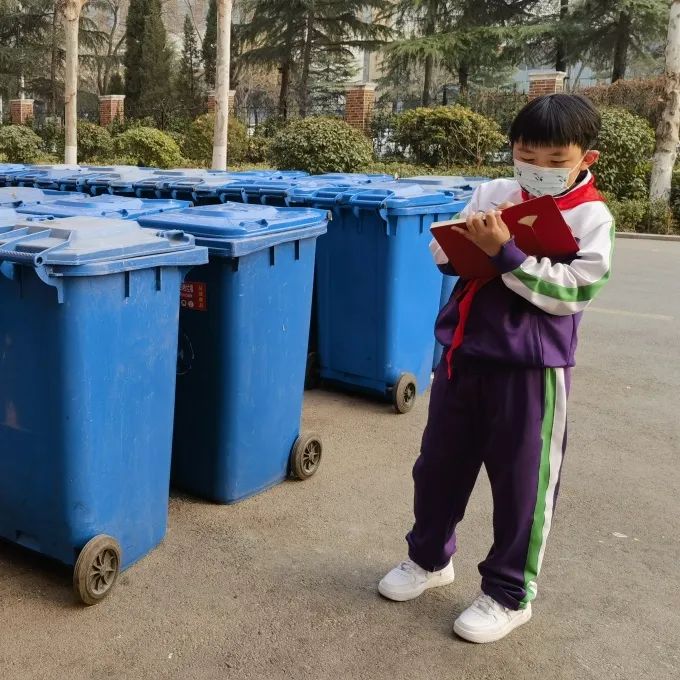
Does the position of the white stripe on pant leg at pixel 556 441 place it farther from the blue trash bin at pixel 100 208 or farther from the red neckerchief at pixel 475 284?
the blue trash bin at pixel 100 208

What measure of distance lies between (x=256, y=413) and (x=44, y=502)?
41.0 inches

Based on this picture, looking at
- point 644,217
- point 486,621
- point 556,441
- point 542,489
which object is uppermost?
point 644,217

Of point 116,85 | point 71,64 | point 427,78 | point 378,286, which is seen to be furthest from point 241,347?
point 116,85

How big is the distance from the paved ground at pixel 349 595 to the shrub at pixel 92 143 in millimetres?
22622

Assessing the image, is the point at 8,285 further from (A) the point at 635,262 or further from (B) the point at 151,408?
(A) the point at 635,262

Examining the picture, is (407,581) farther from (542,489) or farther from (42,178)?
(42,178)

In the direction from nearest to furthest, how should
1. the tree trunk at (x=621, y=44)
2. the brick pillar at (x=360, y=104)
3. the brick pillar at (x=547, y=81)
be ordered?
1. the brick pillar at (x=547, y=81)
2. the brick pillar at (x=360, y=104)
3. the tree trunk at (x=621, y=44)

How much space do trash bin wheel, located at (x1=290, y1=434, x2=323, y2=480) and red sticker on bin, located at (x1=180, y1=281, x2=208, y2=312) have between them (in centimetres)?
89

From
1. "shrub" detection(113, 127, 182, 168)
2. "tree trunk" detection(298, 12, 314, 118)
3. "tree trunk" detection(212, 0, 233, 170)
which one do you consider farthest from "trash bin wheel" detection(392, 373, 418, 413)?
"tree trunk" detection(298, 12, 314, 118)

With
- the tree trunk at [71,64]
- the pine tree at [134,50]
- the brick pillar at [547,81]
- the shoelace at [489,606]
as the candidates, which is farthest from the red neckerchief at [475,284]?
the pine tree at [134,50]

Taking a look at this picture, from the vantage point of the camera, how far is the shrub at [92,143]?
24778mm

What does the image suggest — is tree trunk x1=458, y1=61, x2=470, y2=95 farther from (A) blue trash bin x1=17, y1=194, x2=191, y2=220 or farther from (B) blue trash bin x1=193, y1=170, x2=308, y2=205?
(A) blue trash bin x1=17, y1=194, x2=191, y2=220

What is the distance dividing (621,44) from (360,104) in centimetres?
887

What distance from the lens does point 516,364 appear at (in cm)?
238
